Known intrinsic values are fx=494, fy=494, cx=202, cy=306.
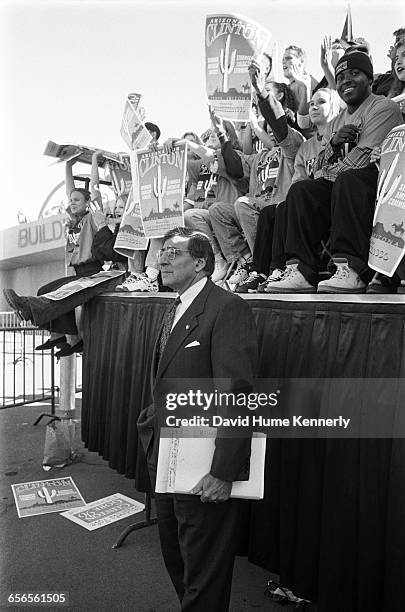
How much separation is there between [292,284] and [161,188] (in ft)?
5.13

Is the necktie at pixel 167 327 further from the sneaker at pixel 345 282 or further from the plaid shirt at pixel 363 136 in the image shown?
the plaid shirt at pixel 363 136

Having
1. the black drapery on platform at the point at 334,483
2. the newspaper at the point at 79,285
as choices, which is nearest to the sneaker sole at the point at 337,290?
the black drapery on platform at the point at 334,483

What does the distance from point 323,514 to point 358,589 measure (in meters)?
0.29

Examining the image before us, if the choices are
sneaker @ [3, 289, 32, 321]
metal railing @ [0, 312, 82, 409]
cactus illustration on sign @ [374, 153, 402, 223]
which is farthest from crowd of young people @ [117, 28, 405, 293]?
metal railing @ [0, 312, 82, 409]

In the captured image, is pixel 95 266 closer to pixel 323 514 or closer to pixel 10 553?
pixel 10 553

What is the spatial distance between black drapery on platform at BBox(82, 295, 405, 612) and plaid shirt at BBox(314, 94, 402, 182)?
0.81 meters

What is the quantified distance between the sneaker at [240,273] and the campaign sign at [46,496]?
6.86ft

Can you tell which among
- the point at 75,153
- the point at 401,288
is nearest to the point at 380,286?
the point at 401,288

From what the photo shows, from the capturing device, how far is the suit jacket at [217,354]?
1.79 meters

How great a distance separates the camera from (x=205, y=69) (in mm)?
3361

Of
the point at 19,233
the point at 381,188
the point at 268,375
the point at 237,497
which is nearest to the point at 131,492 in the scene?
the point at 268,375

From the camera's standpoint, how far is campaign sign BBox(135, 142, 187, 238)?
3.61 m

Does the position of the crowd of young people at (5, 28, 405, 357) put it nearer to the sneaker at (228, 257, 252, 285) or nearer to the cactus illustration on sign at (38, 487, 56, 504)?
the sneaker at (228, 257, 252, 285)

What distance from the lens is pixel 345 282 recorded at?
228 cm
